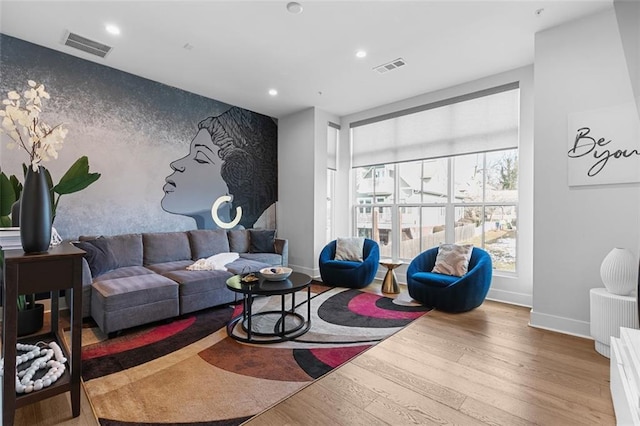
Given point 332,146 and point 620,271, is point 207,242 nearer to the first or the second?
point 332,146

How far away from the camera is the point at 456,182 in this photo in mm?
4598

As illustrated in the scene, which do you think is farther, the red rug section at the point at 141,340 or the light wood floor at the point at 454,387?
the red rug section at the point at 141,340

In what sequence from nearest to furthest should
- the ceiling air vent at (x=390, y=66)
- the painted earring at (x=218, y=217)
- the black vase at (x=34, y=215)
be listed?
the black vase at (x=34, y=215)
the ceiling air vent at (x=390, y=66)
the painted earring at (x=218, y=217)

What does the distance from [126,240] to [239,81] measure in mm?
2682

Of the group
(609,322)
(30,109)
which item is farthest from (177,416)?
(609,322)

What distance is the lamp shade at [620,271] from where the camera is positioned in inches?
96.0

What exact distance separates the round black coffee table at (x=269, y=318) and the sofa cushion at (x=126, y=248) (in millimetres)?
1611

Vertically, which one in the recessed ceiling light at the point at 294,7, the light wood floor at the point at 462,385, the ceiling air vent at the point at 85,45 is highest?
the ceiling air vent at the point at 85,45

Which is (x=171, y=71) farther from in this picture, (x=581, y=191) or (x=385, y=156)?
(x=581, y=191)

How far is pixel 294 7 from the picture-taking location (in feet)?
8.97

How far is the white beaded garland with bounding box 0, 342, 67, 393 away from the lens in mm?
1622

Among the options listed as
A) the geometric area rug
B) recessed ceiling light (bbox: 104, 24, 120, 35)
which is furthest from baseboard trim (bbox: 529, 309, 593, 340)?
recessed ceiling light (bbox: 104, 24, 120, 35)

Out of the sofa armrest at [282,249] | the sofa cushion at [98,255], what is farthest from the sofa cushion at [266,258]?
the sofa cushion at [98,255]

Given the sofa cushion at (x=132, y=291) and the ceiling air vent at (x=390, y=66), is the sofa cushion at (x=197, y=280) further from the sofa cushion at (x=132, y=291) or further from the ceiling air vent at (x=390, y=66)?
the ceiling air vent at (x=390, y=66)
